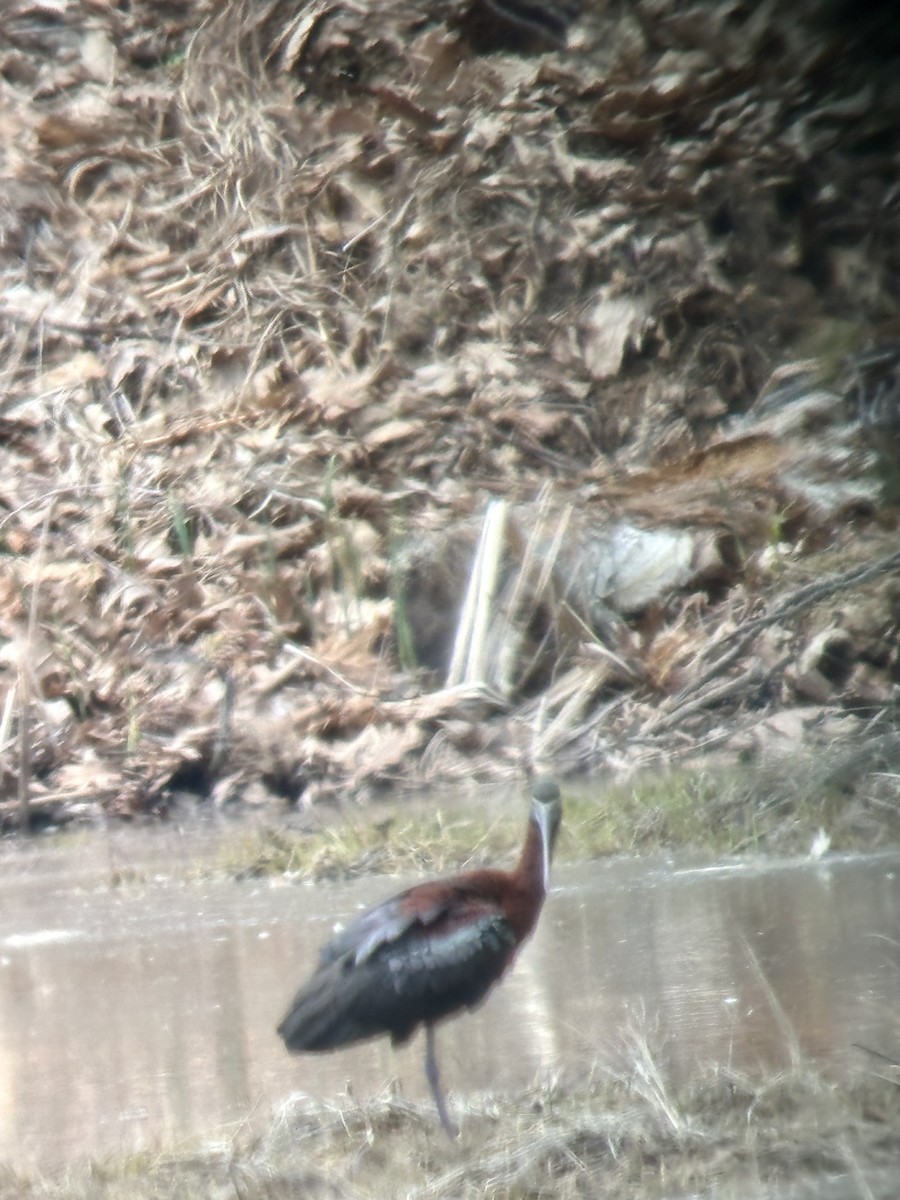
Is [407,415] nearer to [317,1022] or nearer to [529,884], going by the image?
[529,884]

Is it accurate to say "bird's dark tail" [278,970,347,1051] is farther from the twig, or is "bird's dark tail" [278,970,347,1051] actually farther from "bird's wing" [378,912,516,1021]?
the twig

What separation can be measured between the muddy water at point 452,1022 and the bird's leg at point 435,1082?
76 millimetres

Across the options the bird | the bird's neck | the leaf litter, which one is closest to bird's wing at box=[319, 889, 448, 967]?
the bird

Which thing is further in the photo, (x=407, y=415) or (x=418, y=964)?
(x=407, y=415)

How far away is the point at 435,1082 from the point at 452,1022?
2.15 feet

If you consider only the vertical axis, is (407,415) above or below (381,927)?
below

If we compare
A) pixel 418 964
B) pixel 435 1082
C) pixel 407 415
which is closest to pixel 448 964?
pixel 418 964

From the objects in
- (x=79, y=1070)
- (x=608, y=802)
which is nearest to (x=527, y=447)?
(x=608, y=802)

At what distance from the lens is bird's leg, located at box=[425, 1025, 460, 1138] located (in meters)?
3.23

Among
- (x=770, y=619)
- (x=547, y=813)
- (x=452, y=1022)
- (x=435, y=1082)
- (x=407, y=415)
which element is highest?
(x=547, y=813)

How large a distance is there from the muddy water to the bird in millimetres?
139

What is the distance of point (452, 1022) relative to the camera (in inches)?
160

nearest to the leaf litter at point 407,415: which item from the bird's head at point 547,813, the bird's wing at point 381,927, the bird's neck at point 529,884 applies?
the bird's head at point 547,813

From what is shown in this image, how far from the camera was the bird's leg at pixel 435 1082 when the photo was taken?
323 cm
